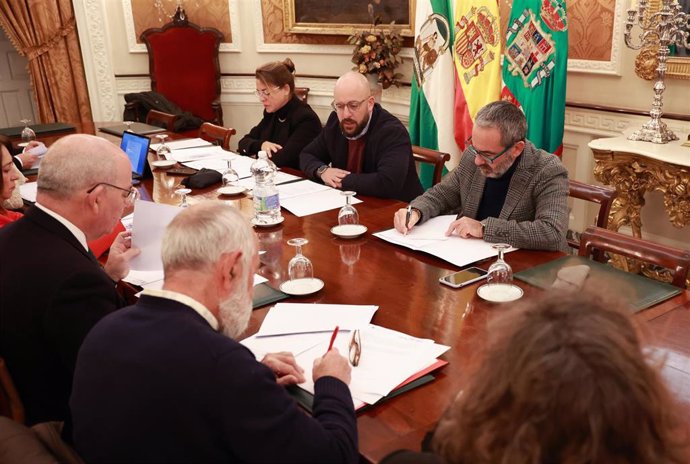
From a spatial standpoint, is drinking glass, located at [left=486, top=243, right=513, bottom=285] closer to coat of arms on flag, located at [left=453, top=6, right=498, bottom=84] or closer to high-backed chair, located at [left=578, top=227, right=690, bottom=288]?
high-backed chair, located at [left=578, top=227, right=690, bottom=288]

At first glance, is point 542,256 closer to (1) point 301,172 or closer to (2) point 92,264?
(2) point 92,264

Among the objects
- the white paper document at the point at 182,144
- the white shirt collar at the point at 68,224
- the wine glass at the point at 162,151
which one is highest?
the white shirt collar at the point at 68,224

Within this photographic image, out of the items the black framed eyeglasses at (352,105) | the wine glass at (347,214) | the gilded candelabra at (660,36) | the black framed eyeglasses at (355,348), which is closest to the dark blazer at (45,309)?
the black framed eyeglasses at (355,348)

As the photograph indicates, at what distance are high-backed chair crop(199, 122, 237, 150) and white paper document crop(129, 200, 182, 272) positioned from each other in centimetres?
220

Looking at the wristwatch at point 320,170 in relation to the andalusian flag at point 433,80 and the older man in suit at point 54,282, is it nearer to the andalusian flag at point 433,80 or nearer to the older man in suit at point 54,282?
the andalusian flag at point 433,80

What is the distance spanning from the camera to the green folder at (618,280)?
187 centimetres

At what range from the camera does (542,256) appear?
2.25 metres

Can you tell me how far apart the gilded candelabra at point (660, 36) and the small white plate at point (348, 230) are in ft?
6.53

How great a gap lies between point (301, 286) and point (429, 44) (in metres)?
3.12

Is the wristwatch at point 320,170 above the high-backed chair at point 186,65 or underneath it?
underneath

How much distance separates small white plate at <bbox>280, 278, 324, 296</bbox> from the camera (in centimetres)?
200

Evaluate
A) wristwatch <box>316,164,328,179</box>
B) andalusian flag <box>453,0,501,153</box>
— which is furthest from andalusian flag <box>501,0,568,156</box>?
wristwatch <box>316,164,328,179</box>

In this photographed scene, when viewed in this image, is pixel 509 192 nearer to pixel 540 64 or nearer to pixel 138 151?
pixel 540 64

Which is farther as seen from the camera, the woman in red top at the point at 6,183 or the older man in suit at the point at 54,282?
the woman in red top at the point at 6,183
